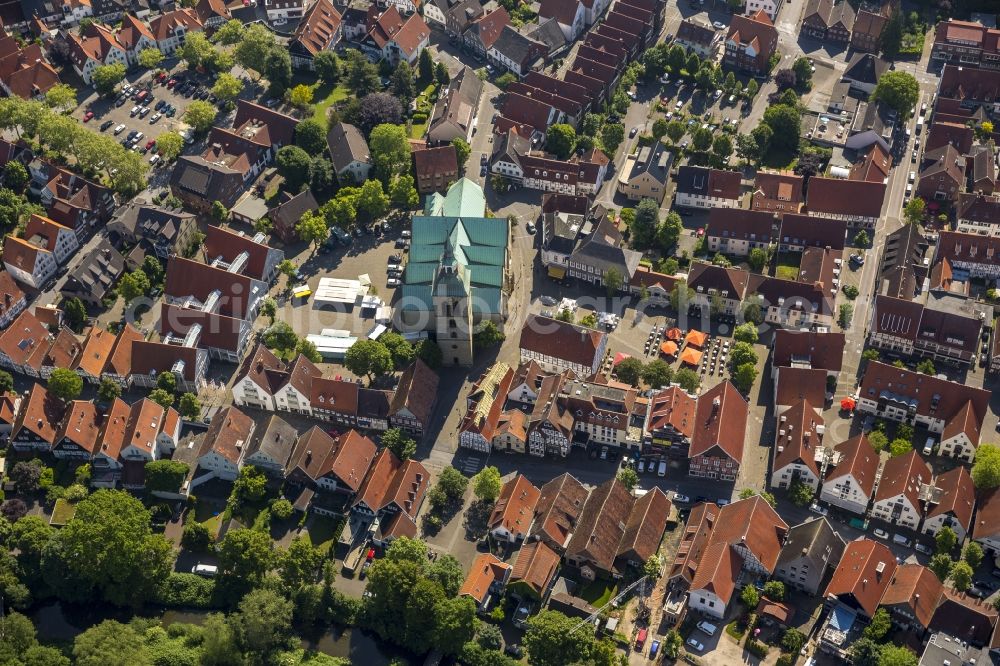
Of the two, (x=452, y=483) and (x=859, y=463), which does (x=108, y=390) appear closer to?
(x=452, y=483)

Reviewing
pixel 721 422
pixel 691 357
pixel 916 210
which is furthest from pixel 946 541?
pixel 916 210

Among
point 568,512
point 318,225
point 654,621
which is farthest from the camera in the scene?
point 318,225

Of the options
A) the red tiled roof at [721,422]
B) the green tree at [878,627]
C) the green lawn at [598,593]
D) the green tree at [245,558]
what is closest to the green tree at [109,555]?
the green tree at [245,558]

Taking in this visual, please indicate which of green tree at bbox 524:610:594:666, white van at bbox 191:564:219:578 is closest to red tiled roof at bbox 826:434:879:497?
green tree at bbox 524:610:594:666

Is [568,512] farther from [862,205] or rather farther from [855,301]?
[862,205]

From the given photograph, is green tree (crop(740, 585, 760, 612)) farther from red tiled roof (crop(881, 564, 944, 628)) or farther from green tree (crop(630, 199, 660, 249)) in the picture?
green tree (crop(630, 199, 660, 249))

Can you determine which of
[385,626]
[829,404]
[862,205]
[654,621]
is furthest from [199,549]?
[862,205]

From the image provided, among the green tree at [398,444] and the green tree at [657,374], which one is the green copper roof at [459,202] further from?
the green tree at [398,444]
